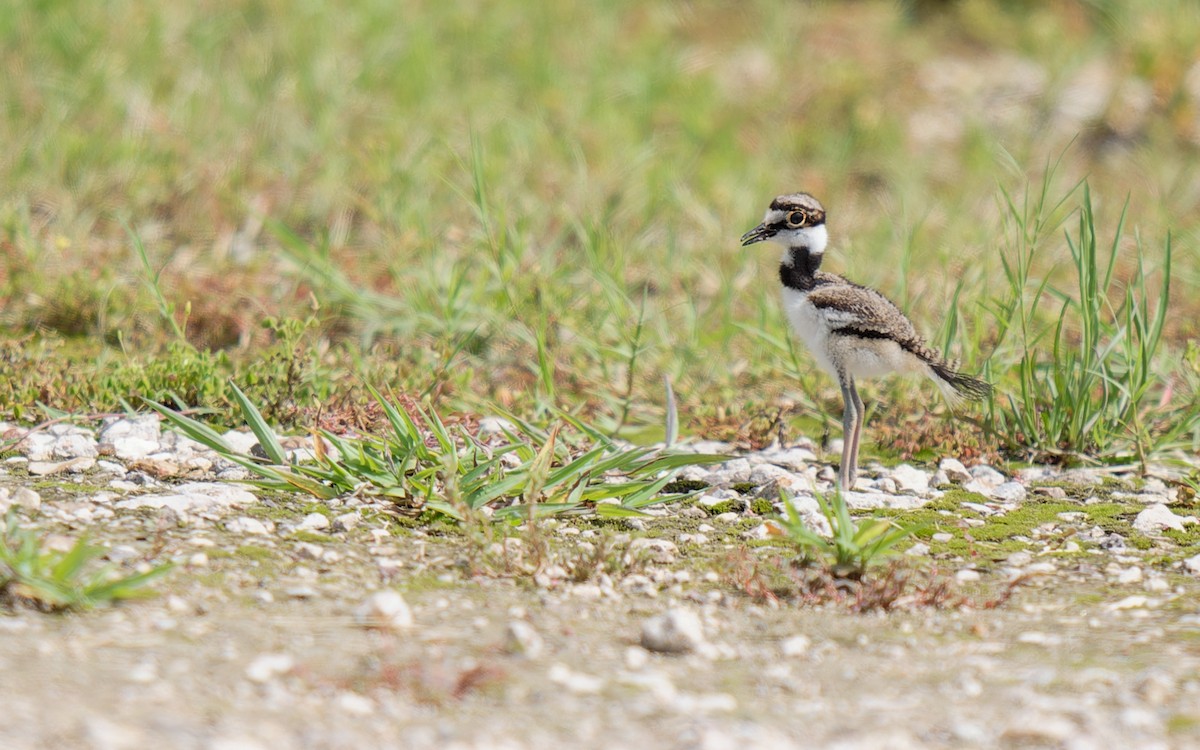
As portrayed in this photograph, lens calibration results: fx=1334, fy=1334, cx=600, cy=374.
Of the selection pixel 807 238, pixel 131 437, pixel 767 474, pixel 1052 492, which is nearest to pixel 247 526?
pixel 131 437

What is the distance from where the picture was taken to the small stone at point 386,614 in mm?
3418

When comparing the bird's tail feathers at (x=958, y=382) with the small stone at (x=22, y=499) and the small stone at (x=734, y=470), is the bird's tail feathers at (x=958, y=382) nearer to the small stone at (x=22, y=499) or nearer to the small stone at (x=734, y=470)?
the small stone at (x=734, y=470)

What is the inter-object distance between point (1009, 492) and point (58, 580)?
3294 mm

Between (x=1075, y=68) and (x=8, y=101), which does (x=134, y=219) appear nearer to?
(x=8, y=101)

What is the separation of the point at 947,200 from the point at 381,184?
363 cm

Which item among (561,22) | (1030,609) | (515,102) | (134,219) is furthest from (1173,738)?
(561,22)

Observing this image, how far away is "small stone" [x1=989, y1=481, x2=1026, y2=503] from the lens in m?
4.91

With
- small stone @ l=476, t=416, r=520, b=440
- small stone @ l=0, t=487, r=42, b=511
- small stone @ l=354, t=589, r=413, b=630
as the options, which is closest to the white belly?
small stone @ l=476, t=416, r=520, b=440

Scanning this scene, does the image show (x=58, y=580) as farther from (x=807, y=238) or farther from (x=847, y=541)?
(x=807, y=238)

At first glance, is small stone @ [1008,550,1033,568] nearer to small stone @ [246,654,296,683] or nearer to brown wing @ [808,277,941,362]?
brown wing @ [808,277,941,362]

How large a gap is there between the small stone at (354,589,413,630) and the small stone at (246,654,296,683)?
11.5 inches

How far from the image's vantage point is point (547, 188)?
780cm

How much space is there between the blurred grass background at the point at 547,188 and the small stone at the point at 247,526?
1.01 m

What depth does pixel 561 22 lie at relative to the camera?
997cm
